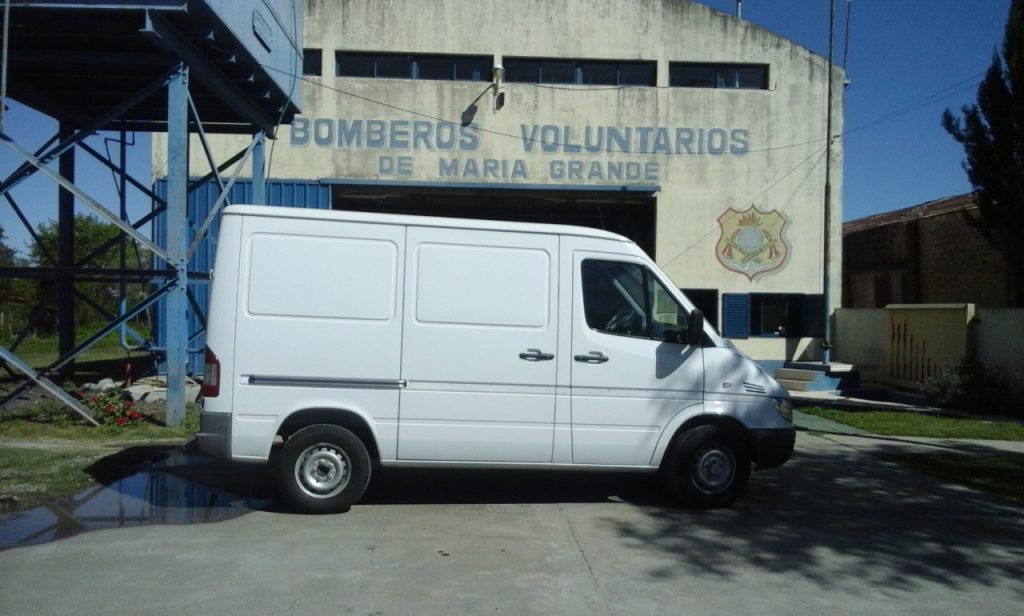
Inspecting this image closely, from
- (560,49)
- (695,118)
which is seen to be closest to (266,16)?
(560,49)

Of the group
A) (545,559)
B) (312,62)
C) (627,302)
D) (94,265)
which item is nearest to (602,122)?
(312,62)

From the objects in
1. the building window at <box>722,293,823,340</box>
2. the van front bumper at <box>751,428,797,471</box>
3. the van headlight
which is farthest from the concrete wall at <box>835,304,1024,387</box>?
the van front bumper at <box>751,428,797,471</box>

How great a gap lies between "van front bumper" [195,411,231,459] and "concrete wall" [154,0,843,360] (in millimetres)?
13276

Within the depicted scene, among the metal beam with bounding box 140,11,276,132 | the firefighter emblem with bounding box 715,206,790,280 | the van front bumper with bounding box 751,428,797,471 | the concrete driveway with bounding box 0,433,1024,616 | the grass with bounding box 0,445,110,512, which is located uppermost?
the metal beam with bounding box 140,11,276,132

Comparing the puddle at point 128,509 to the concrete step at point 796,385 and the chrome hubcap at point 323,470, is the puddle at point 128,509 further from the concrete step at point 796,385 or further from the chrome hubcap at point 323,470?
the concrete step at point 796,385

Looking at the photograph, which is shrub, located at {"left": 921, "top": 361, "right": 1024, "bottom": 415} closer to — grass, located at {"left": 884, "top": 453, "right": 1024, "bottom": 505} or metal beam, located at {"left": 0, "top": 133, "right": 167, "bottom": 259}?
grass, located at {"left": 884, "top": 453, "right": 1024, "bottom": 505}

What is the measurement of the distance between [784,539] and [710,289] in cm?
1447

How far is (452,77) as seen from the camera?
2061 centimetres

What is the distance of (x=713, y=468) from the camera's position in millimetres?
7793

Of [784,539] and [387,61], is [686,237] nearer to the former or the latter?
[387,61]

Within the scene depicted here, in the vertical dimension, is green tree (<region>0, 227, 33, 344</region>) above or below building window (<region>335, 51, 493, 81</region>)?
below

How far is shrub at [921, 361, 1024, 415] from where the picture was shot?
1559cm

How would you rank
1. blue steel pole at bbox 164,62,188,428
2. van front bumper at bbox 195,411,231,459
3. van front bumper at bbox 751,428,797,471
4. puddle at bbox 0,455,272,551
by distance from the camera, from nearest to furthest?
puddle at bbox 0,455,272,551 < van front bumper at bbox 195,411,231,459 < van front bumper at bbox 751,428,797,471 < blue steel pole at bbox 164,62,188,428

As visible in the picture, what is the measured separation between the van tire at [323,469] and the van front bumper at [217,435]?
1.49 ft
